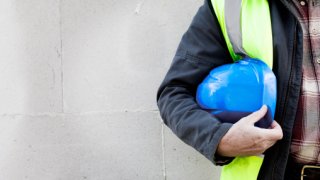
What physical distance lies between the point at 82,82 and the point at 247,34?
48.5 inches

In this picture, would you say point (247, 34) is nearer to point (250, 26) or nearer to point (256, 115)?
point (250, 26)

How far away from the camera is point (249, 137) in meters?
1.45

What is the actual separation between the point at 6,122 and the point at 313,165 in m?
1.70

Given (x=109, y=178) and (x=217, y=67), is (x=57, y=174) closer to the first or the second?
(x=109, y=178)

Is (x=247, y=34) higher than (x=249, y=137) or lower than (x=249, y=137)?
higher

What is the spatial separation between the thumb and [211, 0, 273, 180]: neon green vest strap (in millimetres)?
166

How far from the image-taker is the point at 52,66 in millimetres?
2498

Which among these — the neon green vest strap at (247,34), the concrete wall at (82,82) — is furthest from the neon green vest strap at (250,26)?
the concrete wall at (82,82)

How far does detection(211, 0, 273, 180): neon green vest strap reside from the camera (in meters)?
1.54

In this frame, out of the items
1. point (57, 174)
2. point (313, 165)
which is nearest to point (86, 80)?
point (57, 174)

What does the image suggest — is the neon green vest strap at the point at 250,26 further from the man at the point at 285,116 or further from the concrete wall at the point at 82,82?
the concrete wall at the point at 82,82

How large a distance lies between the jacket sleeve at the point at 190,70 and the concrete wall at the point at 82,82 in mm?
776

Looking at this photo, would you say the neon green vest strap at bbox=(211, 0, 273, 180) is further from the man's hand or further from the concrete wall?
the concrete wall

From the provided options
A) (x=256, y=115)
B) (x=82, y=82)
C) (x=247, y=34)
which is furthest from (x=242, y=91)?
(x=82, y=82)
